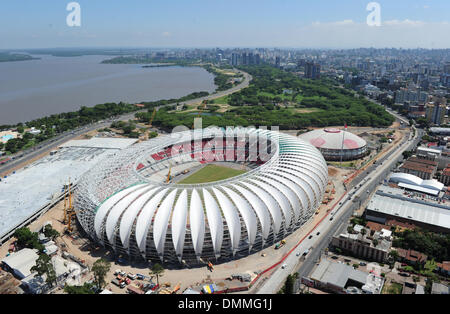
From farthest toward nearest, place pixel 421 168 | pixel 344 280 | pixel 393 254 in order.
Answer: pixel 421 168, pixel 393 254, pixel 344 280

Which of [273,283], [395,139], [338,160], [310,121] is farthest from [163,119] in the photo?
[273,283]

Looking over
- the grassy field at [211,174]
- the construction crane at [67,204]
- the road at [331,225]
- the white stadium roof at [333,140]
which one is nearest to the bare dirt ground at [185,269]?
the construction crane at [67,204]

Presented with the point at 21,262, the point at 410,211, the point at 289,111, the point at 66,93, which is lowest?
the point at 21,262

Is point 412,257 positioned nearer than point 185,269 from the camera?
No

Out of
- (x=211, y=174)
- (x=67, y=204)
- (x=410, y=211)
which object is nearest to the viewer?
(x=410, y=211)

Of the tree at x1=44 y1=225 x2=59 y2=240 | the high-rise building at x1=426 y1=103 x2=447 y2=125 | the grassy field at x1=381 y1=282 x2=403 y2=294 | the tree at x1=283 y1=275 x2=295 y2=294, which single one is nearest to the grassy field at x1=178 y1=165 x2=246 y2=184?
the tree at x1=44 y1=225 x2=59 y2=240

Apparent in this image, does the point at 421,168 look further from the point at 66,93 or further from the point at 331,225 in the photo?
the point at 66,93

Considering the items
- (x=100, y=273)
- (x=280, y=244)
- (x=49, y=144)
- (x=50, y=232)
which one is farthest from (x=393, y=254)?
(x=49, y=144)

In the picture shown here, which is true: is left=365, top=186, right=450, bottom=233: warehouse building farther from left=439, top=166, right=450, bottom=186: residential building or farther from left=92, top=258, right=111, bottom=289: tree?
left=92, top=258, right=111, bottom=289: tree
